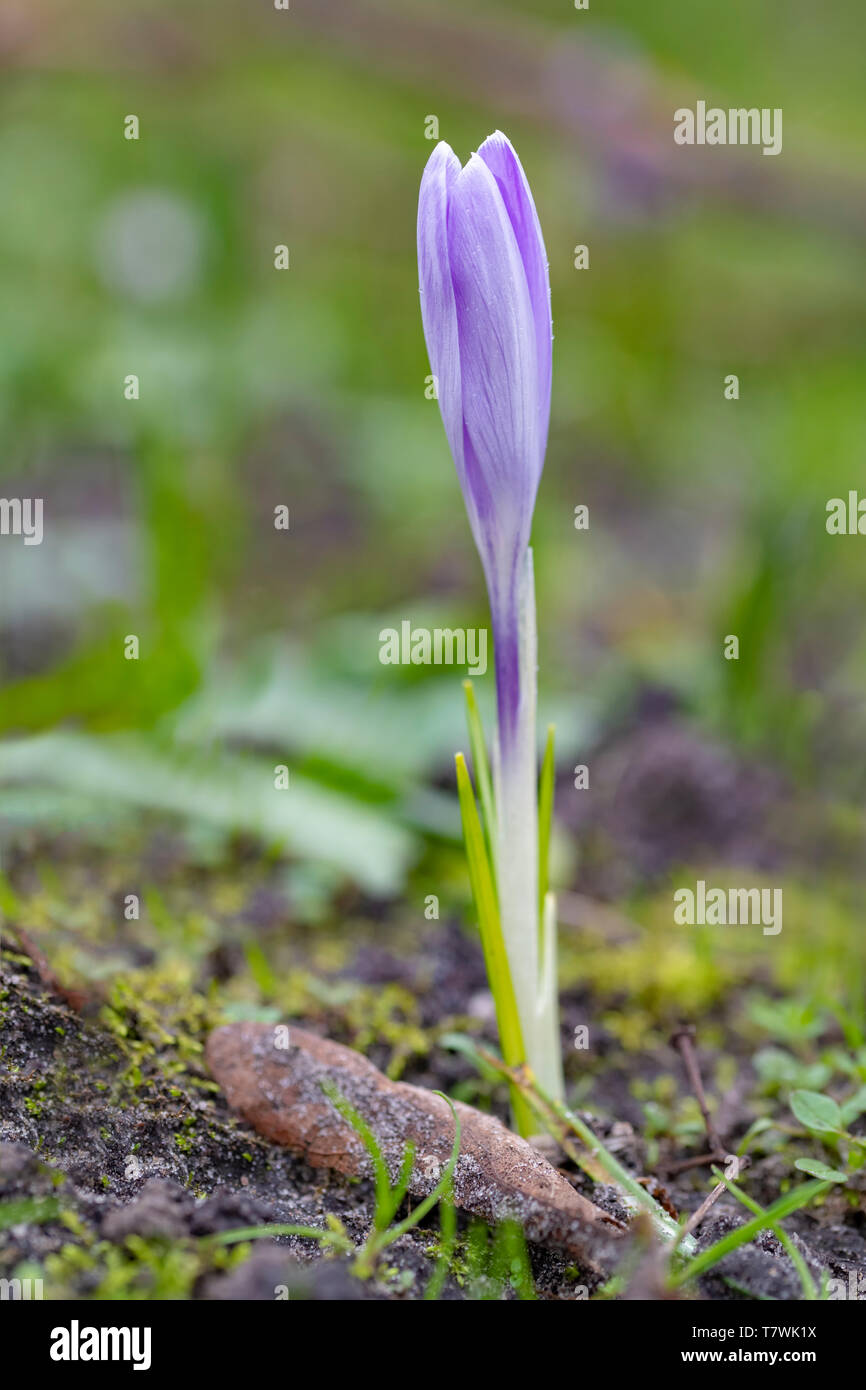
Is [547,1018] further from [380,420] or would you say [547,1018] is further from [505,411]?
[380,420]

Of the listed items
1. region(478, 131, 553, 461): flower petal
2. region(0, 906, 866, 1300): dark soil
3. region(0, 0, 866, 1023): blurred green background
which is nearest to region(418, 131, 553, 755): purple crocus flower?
region(478, 131, 553, 461): flower petal

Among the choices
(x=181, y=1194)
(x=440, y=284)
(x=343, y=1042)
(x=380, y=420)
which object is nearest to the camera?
(x=181, y=1194)

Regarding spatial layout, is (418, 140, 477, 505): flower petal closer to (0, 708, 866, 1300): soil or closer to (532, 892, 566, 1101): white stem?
(532, 892, 566, 1101): white stem

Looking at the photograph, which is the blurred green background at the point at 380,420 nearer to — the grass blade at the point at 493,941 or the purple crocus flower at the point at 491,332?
the grass blade at the point at 493,941

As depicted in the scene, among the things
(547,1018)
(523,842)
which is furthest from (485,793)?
(547,1018)

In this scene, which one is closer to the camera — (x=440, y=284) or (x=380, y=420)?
(x=440, y=284)

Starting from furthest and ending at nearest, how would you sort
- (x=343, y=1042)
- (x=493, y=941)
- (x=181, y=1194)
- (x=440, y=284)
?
(x=343, y=1042), (x=493, y=941), (x=440, y=284), (x=181, y=1194)
